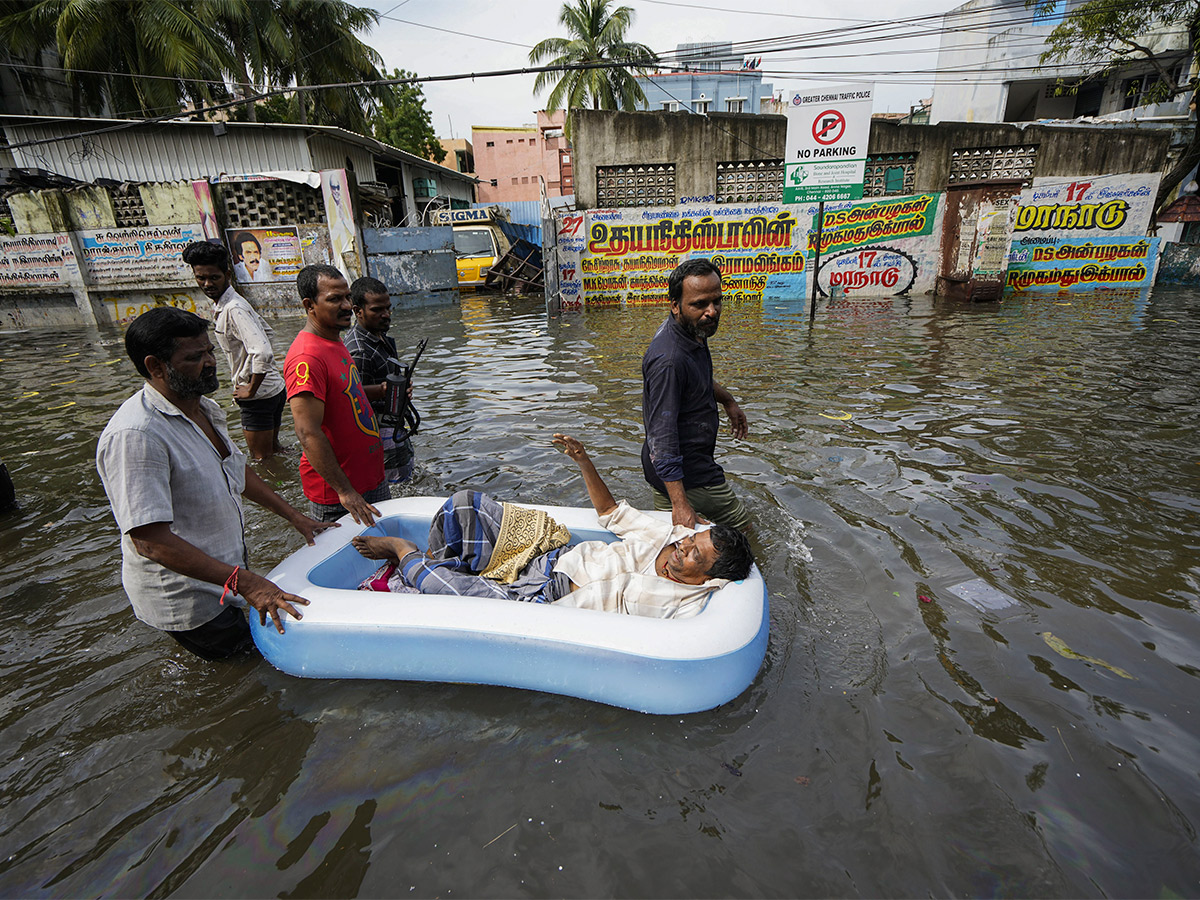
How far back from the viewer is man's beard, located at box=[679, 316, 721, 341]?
298 cm

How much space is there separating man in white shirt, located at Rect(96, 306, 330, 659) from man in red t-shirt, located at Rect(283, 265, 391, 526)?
36 cm

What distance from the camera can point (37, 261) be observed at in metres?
14.5

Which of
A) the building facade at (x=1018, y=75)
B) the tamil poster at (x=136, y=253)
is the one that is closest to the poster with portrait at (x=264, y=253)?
the tamil poster at (x=136, y=253)

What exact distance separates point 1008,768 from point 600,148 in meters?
14.2

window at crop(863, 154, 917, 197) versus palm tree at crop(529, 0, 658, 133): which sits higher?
palm tree at crop(529, 0, 658, 133)

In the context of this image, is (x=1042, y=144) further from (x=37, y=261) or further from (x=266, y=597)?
(x=37, y=261)

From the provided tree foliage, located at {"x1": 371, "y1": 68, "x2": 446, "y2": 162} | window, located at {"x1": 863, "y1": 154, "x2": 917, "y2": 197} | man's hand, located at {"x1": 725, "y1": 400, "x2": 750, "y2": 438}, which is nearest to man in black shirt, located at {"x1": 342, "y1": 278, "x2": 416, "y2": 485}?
man's hand, located at {"x1": 725, "y1": 400, "x2": 750, "y2": 438}

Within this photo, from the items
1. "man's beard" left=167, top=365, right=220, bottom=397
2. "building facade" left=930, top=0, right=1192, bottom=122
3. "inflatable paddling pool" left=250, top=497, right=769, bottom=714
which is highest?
"building facade" left=930, top=0, right=1192, bottom=122

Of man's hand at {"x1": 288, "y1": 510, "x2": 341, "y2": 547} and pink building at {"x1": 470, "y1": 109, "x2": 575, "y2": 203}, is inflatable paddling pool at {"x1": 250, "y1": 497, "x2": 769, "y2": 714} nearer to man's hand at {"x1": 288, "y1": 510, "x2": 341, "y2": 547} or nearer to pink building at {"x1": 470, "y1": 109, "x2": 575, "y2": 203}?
man's hand at {"x1": 288, "y1": 510, "x2": 341, "y2": 547}

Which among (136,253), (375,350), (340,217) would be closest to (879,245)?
(340,217)

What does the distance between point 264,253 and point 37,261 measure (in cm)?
549

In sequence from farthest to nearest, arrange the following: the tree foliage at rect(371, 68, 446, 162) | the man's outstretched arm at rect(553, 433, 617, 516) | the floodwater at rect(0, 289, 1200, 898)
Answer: the tree foliage at rect(371, 68, 446, 162)
the man's outstretched arm at rect(553, 433, 617, 516)
the floodwater at rect(0, 289, 1200, 898)

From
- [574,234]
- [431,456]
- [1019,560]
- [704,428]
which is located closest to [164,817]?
[704,428]

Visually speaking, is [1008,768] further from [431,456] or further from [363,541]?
[431,456]
